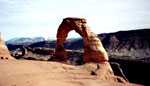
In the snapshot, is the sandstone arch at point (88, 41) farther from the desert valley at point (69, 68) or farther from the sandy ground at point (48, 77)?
the sandy ground at point (48, 77)

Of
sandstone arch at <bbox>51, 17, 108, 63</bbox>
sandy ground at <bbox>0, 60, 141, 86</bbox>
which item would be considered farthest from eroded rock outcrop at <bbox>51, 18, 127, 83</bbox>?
sandy ground at <bbox>0, 60, 141, 86</bbox>

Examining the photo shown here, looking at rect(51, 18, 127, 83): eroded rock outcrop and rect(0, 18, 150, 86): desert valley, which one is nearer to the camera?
rect(0, 18, 150, 86): desert valley

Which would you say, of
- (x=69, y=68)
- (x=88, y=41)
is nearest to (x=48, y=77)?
(x=69, y=68)

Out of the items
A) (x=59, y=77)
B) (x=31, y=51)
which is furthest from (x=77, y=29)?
(x=31, y=51)

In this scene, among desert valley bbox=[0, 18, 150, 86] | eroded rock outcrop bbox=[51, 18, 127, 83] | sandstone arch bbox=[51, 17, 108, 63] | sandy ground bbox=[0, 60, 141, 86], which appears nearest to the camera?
sandy ground bbox=[0, 60, 141, 86]

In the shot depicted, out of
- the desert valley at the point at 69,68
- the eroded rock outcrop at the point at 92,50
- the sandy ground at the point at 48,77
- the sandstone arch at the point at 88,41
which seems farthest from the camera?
the sandstone arch at the point at 88,41

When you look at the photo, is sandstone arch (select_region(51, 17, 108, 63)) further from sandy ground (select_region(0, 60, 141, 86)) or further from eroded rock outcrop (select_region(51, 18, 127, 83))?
sandy ground (select_region(0, 60, 141, 86))

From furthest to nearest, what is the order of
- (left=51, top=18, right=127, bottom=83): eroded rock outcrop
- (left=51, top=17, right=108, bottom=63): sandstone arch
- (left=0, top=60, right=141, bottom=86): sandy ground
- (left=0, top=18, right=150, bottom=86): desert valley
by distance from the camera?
(left=51, top=17, right=108, bottom=63): sandstone arch, (left=51, top=18, right=127, bottom=83): eroded rock outcrop, (left=0, top=18, right=150, bottom=86): desert valley, (left=0, top=60, right=141, bottom=86): sandy ground

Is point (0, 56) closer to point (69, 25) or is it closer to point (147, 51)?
point (69, 25)

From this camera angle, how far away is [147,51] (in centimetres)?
3850

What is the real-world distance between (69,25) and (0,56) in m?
5.39

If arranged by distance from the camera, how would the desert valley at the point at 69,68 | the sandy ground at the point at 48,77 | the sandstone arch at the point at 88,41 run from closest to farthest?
the sandy ground at the point at 48,77 → the desert valley at the point at 69,68 → the sandstone arch at the point at 88,41

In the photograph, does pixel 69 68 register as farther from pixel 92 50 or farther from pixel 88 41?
pixel 88 41

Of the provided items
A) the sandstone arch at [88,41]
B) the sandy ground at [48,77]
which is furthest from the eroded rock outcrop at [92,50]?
the sandy ground at [48,77]
